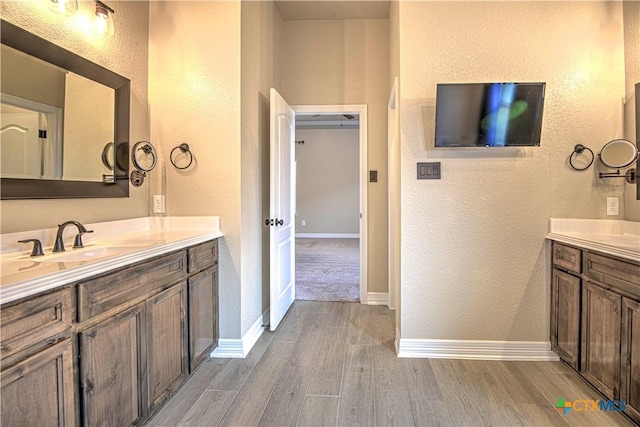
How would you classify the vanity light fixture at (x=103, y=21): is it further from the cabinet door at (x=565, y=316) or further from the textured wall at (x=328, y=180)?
the textured wall at (x=328, y=180)

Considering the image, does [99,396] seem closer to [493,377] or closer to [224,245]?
[224,245]

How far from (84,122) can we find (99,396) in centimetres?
145

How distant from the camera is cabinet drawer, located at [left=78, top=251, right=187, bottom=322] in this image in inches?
52.3

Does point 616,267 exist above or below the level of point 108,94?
below

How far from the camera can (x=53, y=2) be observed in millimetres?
1756

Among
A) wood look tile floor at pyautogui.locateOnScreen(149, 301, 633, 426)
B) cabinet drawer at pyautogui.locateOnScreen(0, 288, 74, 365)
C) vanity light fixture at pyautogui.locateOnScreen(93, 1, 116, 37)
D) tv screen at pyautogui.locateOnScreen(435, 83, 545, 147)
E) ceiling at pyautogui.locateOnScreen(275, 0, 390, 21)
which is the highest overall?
ceiling at pyautogui.locateOnScreen(275, 0, 390, 21)

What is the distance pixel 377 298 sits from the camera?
3.77 m

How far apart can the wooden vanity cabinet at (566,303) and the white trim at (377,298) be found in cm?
161

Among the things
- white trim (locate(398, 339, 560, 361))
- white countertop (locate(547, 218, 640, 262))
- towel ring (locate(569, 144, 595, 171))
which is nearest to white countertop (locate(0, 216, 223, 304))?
white trim (locate(398, 339, 560, 361))

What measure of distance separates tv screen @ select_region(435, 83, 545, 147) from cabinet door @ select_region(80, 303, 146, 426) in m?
2.12

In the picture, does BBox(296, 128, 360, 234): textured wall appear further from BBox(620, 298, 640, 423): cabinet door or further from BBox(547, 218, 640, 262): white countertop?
BBox(620, 298, 640, 423): cabinet door

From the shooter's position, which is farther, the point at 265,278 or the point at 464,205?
the point at 265,278

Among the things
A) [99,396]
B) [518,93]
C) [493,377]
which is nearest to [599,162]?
[518,93]

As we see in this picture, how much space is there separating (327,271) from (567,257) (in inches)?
138
